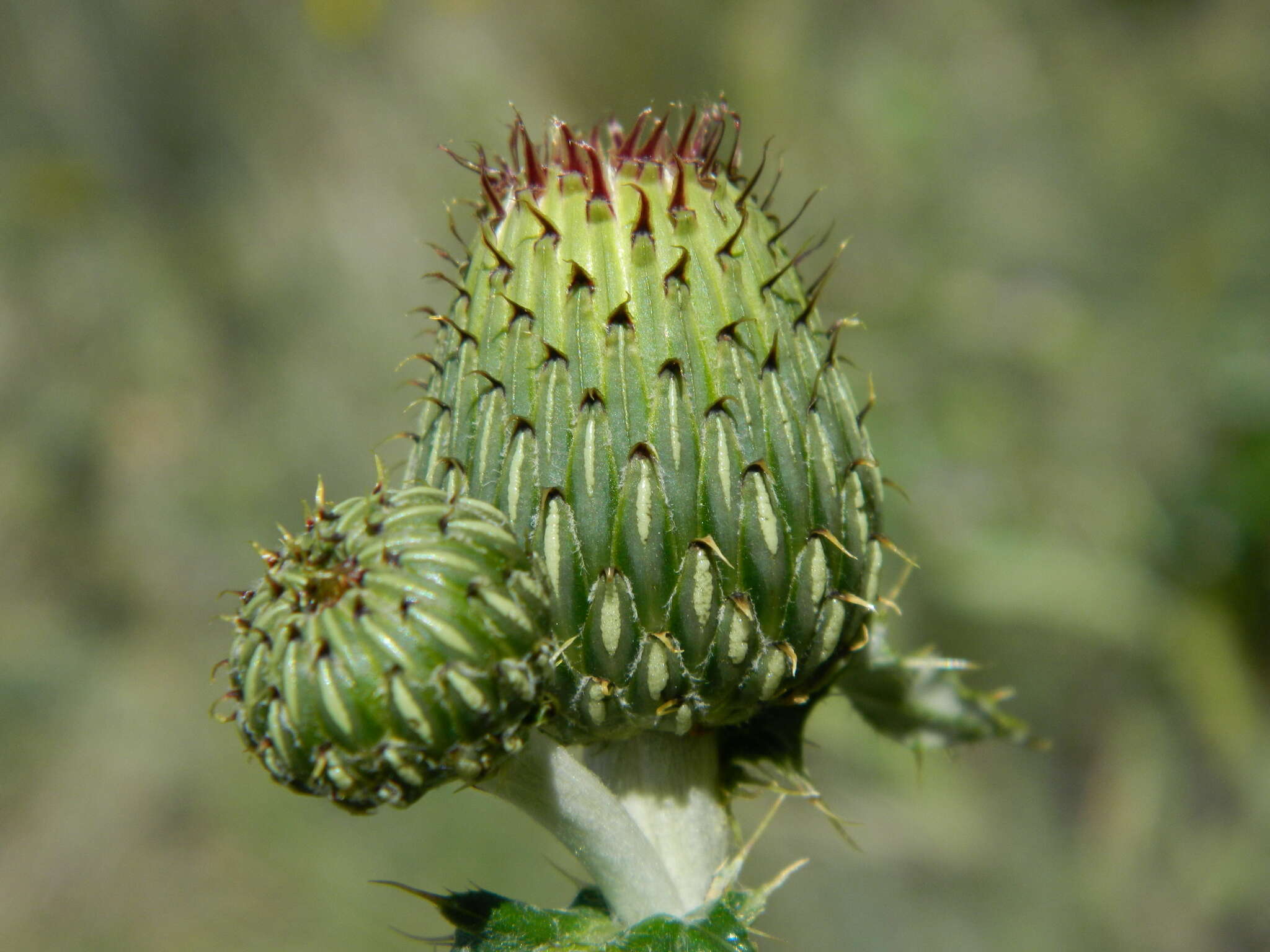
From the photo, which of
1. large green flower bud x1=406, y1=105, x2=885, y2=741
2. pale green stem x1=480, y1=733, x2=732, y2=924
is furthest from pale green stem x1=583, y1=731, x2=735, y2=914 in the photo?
large green flower bud x1=406, y1=105, x2=885, y2=741

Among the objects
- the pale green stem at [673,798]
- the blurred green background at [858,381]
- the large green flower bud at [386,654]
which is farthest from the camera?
the blurred green background at [858,381]

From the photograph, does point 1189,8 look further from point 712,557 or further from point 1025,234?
point 712,557

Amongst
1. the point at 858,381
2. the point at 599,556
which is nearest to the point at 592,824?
the point at 599,556

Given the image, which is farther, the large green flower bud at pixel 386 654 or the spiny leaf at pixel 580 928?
the spiny leaf at pixel 580 928

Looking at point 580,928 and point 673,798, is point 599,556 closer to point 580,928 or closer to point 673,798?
point 673,798

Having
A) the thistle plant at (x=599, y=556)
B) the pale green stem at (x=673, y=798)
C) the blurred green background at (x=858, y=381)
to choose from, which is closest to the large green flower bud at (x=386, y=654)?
the thistle plant at (x=599, y=556)

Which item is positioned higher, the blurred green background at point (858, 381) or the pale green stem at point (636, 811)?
the blurred green background at point (858, 381)

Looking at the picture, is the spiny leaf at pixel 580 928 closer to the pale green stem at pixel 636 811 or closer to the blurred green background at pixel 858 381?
the pale green stem at pixel 636 811

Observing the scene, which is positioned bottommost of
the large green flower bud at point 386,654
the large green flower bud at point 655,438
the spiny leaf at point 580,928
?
the spiny leaf at point 580,928
